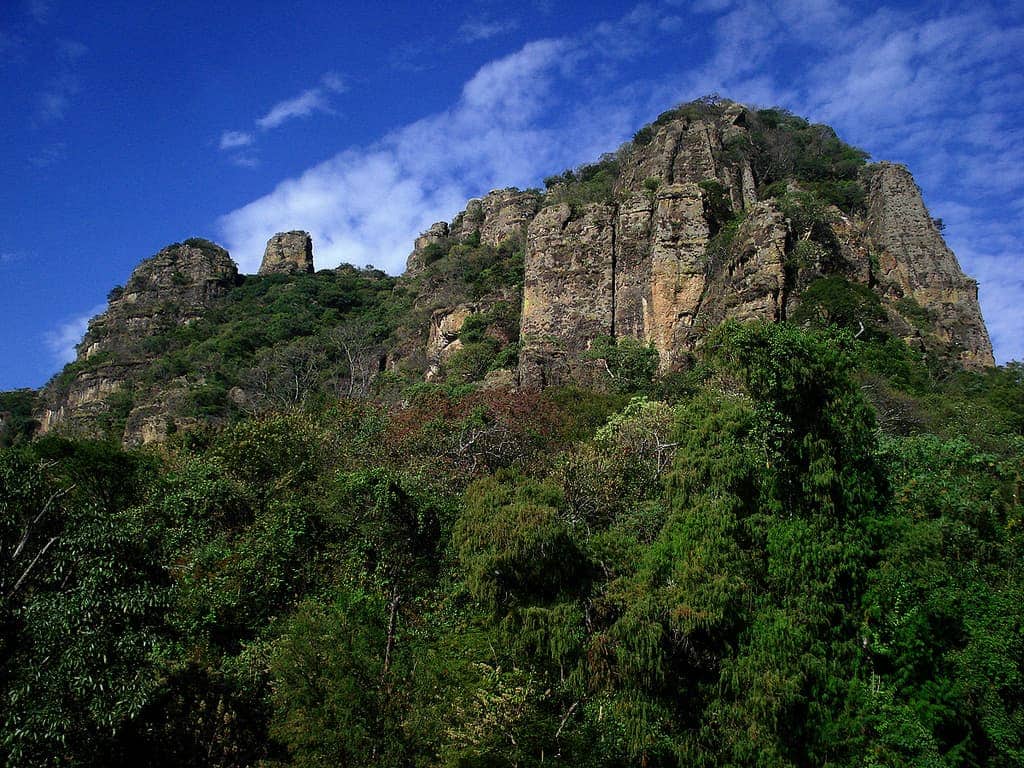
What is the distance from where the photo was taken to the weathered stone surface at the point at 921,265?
37.4 meters

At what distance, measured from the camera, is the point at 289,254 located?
8531 centimetres

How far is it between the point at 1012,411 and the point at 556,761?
23.3m

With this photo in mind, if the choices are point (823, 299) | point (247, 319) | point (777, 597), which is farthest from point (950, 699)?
point (247, 319)

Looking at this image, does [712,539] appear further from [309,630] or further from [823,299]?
[823,299]

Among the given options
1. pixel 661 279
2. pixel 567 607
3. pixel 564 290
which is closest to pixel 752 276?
pixel 661 279

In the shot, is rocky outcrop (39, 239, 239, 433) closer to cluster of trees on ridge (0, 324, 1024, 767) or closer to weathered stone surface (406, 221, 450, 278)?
weathered stone surface (406, 221, 450, 278)

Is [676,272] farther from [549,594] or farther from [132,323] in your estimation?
[132,323]

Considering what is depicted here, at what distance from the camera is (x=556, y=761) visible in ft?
36.8

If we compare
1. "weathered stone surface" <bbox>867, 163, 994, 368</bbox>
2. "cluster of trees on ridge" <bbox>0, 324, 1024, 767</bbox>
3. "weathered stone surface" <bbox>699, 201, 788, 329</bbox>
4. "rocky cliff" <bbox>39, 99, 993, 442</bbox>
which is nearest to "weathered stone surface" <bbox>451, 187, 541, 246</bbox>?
"rocky cliff" <bbox>39, 99, 993, 442</bbox>

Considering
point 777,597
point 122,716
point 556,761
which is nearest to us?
point 122,716

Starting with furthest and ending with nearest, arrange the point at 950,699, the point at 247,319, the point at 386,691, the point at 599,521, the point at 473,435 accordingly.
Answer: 1. the point at 247,319
2. the point at 473,435
3. the point at 599,521
4. the point at 950,699
5. the point at 386,691

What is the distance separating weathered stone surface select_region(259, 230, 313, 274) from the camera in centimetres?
8325

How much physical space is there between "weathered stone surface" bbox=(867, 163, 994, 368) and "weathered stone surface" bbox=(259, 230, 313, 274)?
5667 cm

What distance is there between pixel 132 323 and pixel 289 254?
73.0ft
